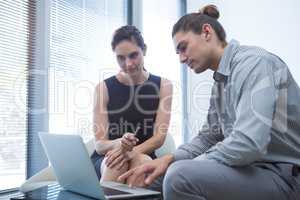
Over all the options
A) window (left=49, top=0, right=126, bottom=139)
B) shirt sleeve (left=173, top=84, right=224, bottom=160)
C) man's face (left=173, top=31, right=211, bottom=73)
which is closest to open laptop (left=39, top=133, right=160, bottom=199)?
A: shirt sleeve (left=173, top=84, right=224, bottom=160)

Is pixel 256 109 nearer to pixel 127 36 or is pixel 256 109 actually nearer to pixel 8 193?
pixel 127 36

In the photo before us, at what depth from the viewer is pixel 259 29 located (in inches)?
129

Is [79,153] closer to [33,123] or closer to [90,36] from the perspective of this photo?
[33,123]

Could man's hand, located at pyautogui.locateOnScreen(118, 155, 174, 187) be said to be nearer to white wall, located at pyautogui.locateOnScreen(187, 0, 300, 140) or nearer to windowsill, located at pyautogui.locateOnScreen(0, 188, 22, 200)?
windowsill, located at pyautogui.locateOnScreen(0, 188, 22, 200)

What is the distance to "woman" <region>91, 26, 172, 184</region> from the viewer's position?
184cm

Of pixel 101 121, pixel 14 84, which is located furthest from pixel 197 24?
pixel 14 84

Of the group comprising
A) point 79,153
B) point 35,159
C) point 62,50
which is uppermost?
point 62,50

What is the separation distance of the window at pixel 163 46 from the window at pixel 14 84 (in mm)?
1248

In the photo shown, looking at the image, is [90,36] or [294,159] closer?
[294,159]

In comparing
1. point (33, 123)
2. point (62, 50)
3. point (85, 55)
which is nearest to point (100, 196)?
point (33, 123)

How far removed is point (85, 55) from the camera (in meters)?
2.47

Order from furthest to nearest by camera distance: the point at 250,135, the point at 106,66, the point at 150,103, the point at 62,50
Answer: the point at 106,66 → the point at 62,50 → the point at 150,103 → the point at 250,135

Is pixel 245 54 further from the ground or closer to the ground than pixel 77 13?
closer to the ground

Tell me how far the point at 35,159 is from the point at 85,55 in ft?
2.57
